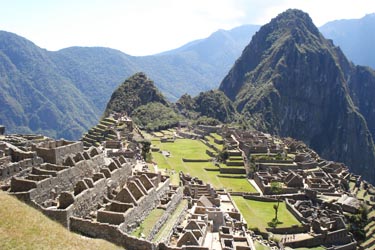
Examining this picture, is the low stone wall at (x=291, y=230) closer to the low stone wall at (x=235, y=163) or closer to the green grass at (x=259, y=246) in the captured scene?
the green grass at (x=259, y=246)

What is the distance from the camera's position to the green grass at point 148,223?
2842 cm

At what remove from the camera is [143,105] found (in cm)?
14200

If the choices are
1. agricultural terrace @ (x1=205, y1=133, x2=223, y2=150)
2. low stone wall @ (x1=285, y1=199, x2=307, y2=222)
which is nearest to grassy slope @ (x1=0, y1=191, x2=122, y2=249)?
low stone wall @ (x1=285, y1=199, x2=307, y2=222)

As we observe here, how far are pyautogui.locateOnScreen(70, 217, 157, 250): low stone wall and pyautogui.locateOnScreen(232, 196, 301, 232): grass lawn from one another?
21192 mm

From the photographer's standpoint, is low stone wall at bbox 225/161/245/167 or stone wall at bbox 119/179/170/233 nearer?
stone wall at bbox 119/179/170/233

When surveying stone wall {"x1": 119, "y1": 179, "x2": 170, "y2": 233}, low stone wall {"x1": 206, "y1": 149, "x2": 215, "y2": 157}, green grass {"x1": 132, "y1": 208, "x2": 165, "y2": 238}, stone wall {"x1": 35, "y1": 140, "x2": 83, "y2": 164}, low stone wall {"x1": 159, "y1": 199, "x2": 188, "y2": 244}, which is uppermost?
stone wall {"x1": 35, "y1": 140, "x2": 83, "y2": 164}

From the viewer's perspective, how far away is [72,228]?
84.7 ft

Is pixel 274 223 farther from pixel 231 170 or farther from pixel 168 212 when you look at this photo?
pixel 231 170

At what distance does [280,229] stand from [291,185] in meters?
15.0

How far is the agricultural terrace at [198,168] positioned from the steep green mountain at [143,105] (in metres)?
33.9

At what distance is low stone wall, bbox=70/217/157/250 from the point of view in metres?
25.7

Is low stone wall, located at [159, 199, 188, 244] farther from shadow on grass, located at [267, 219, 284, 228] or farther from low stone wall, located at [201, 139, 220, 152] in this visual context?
low stone wall, located at [201, 139, 220, 152]

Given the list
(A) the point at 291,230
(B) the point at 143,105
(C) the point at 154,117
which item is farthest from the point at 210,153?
(B) the point at 143,105

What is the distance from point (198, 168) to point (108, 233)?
146ft
